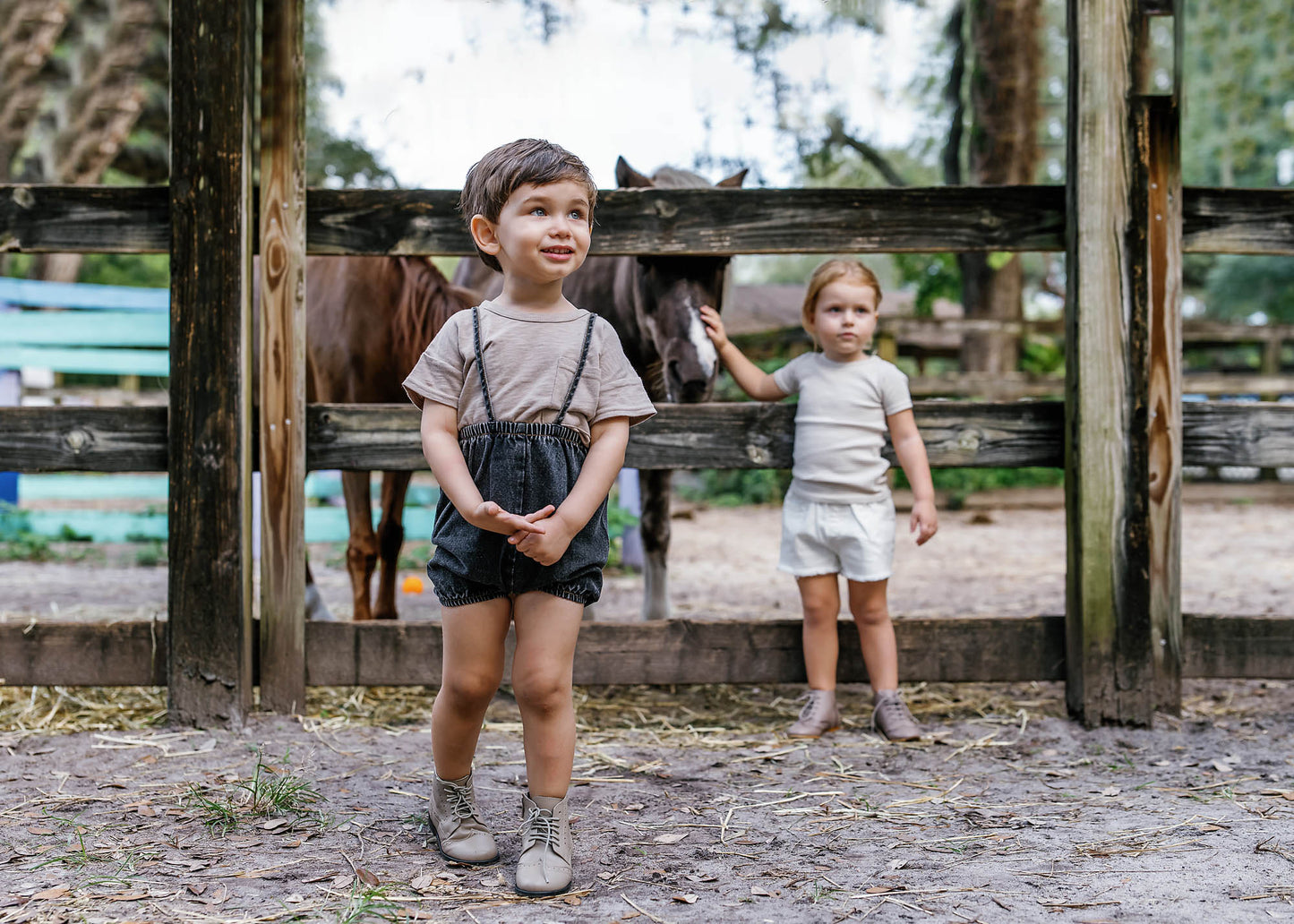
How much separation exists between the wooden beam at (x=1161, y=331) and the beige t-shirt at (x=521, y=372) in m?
1.83

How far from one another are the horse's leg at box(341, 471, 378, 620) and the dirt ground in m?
0.64

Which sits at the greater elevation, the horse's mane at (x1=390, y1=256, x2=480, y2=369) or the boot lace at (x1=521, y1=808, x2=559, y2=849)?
the horse's mane at (x1=390, y1=256, x2=480, y2=369)

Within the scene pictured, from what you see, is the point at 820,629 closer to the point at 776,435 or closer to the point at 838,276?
the point at 776,435

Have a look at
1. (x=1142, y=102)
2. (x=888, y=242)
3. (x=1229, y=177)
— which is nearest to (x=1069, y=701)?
(x=888, y=242)

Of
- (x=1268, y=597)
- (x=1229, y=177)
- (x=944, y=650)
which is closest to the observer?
(x=944, y=650)

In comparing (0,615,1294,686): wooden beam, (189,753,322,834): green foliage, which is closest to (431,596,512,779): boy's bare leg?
(189,753,322,834): green foliage

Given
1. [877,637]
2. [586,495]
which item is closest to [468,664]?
[586,495]

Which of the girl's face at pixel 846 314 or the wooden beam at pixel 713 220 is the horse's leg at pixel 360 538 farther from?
the girl's face at pixel 846 314

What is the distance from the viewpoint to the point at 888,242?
3.06 metres

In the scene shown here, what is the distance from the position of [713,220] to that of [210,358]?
60.4 inches

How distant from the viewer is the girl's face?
295 centimetres

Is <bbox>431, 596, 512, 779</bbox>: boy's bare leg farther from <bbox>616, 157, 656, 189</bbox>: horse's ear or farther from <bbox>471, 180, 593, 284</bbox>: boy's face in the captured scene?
<bbox>616, 157, 656, 189</bbox>: horse's ear

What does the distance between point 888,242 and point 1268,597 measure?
12.0 ft

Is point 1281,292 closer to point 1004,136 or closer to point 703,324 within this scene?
point 1004,136
